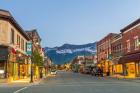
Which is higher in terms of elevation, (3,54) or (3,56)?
(3,54)

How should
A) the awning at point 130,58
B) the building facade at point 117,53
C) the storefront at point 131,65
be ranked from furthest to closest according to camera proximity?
the building facade at point 117,53
the storefront at point 131,65
the awning at point 130,58

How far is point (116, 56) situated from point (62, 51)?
9145 centimetres

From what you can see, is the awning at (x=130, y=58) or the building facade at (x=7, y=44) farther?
the awning at (x=130, y=58)

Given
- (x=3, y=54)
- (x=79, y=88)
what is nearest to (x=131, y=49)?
(x=3, y=54)

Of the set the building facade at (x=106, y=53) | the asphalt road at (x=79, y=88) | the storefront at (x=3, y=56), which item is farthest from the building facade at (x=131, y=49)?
the asphalt road at (x=79, y=88)

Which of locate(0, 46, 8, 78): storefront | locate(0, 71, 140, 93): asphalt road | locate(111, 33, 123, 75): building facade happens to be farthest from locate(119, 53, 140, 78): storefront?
locate(0, 71, 140, 93): asphalt road

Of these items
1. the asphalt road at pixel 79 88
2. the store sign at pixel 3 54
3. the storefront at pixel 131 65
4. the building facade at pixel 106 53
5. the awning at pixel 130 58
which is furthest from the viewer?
the building facade at pixel 106 53

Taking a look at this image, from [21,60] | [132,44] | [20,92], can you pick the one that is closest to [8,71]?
[21,60]

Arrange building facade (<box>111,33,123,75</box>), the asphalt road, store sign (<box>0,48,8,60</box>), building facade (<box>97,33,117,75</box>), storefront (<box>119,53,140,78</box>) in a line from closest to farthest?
the asphalt road, store sign (<box>0,48,8,60</box>), storefront (<box>119,53,140,78</box>), building facade (<box>111,33,123,75</box>), building facade (<box>97,33,117,75</box>)

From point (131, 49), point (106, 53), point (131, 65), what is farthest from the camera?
point (106, 53)

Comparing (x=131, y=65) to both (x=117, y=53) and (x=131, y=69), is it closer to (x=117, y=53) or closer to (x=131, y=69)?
(x=131, y=69)

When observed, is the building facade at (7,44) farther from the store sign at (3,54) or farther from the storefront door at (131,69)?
the storefront door at (131,69)

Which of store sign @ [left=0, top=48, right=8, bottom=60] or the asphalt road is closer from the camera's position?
the asphalt road

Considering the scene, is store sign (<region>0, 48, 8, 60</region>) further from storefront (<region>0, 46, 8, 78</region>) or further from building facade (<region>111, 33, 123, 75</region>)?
building facade (<region>111, 33, 123, 75</region>)
